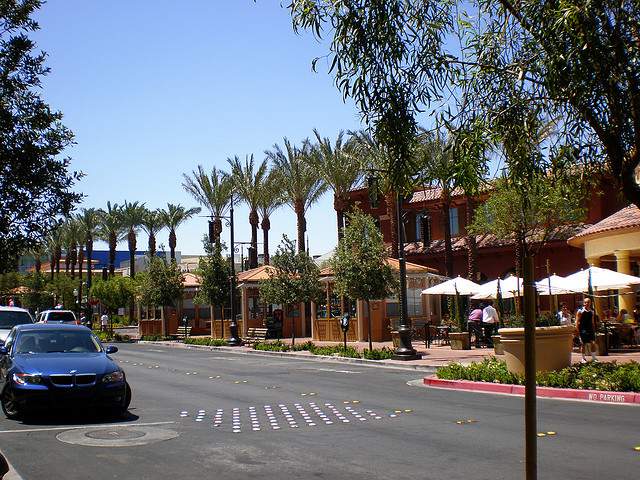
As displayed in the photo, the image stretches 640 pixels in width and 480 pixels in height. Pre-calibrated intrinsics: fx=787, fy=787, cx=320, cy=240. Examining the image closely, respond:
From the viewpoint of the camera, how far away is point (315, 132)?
47.1m

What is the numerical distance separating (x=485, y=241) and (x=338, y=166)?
963cm

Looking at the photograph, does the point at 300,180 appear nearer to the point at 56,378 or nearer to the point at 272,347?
the point at 272,347

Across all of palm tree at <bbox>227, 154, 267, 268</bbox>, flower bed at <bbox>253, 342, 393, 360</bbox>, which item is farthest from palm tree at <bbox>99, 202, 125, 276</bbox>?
flower bed at <bbox>253, 342, 393, 360</bbox>

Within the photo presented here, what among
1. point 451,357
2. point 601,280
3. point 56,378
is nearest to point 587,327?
point 601,280

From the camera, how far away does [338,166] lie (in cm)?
4669

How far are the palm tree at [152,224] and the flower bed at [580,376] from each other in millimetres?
51985

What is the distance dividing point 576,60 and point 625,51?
85 cm

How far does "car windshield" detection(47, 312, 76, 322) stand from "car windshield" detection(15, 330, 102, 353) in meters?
25.1

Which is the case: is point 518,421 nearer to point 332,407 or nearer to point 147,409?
point 332,407

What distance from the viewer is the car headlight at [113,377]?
12296 mm

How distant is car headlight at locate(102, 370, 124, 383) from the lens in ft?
40.3

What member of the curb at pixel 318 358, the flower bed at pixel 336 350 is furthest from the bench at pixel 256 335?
the flower bed at pixel 336 350

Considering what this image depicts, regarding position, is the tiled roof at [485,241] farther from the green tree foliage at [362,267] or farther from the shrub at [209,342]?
the shrub at [209,342]

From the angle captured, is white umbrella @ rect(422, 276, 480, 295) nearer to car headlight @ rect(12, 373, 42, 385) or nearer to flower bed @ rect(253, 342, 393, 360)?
flower bed @ rect(253, 342, 393, 360)
